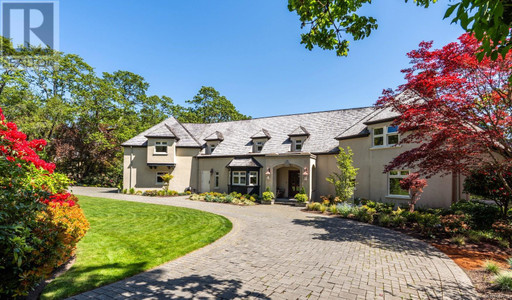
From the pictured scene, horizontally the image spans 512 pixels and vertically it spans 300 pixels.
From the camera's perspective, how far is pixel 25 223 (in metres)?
3.62

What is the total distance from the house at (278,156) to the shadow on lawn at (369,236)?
6.21m

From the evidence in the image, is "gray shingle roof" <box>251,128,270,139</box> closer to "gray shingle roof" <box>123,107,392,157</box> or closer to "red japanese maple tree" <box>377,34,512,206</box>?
"gray shingle roof" <box>123,107,392,157</box>

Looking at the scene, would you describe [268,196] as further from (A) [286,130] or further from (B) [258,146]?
(A) [286,130]

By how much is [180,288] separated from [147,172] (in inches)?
869

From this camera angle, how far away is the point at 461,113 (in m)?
7.81

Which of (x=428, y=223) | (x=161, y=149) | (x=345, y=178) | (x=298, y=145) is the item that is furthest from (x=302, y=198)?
(x=161, y=149)

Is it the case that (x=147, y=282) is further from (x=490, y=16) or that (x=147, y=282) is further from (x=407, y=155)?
(x=407, y=155)

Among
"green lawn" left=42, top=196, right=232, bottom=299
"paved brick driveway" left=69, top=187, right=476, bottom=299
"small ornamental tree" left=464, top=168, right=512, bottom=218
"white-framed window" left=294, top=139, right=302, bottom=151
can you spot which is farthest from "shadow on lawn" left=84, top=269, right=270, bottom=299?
"white-framed window" left=294, top=139, right=302, bottom=151

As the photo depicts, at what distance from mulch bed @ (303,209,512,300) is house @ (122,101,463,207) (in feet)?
22.3

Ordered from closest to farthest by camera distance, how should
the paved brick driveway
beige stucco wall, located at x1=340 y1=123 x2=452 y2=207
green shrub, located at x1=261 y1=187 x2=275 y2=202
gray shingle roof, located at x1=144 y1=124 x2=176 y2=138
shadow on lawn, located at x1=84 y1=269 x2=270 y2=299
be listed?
shadow on lawn, located at x1=84 y1=269 x2=270 y2=299 → the paved brick driveway → beige stucco wall, located at x1=340 y1=123 x2=452 y2=207 → green shrub, located at x1=261 y1=187 x2=275 y2=202 → gray shingle roof, located at x1=144 y1=124 x2=176 y2=138

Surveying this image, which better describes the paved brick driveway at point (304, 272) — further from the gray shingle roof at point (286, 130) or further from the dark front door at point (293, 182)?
the gray shingle roof at point (286, 130)

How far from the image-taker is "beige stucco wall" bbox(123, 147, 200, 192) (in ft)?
78.8

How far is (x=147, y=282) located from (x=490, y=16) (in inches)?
279

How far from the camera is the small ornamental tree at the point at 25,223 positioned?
3.40 m
